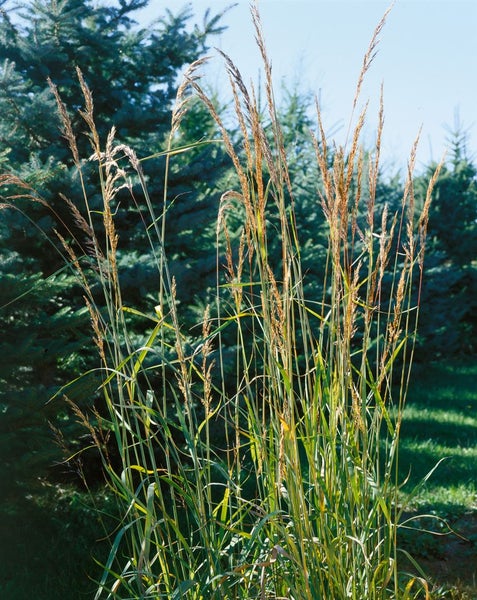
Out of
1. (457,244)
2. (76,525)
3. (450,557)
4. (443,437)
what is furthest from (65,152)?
(457,244)

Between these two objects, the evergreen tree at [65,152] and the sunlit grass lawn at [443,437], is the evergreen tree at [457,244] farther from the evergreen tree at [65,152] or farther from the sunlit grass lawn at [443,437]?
the evergreen tree at [65,152]

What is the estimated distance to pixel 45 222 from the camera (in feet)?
13.7

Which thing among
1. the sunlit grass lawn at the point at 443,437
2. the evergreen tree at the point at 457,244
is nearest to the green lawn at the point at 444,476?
the sunlit grass lawn at the point at 443,437

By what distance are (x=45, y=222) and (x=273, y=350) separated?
8.42 feet

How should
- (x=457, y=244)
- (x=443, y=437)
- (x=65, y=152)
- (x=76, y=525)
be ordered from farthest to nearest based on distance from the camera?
(x=457, y=244), (x=443, y=437), (x=65, y=152), (x=76, y=525)

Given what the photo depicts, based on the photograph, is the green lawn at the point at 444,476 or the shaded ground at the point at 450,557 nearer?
the shaded ground at the point at 450,557

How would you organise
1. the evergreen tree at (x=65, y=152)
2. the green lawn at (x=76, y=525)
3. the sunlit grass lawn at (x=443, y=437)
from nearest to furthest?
the green lawn at (x=76, y=525) < the evergreen tree at (x=65, y=152) < the sunlit grass lawn at (x=443, y=437)

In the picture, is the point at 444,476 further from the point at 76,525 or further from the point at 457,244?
the point at 457,244

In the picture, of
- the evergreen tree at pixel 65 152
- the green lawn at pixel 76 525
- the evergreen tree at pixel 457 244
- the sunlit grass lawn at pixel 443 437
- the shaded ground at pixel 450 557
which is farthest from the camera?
the evergreen tree at pixel 457 244

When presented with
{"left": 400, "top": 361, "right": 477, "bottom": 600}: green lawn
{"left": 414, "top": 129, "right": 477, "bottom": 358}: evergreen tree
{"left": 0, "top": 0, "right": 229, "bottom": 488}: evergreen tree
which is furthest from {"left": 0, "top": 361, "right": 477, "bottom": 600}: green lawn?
{"left": 414, "top": 129, "right": 477, "bottom": 358}: evergreen tree

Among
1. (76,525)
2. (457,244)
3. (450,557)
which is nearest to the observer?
(450,557)

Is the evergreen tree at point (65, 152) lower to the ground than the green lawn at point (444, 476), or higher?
higher

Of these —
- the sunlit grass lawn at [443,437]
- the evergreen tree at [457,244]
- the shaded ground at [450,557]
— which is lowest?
the sunlit grass lawn at [443,437]

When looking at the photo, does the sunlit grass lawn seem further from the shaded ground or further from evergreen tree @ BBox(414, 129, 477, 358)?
evergreen tree @ BBox(414, 129, 477, 358)
